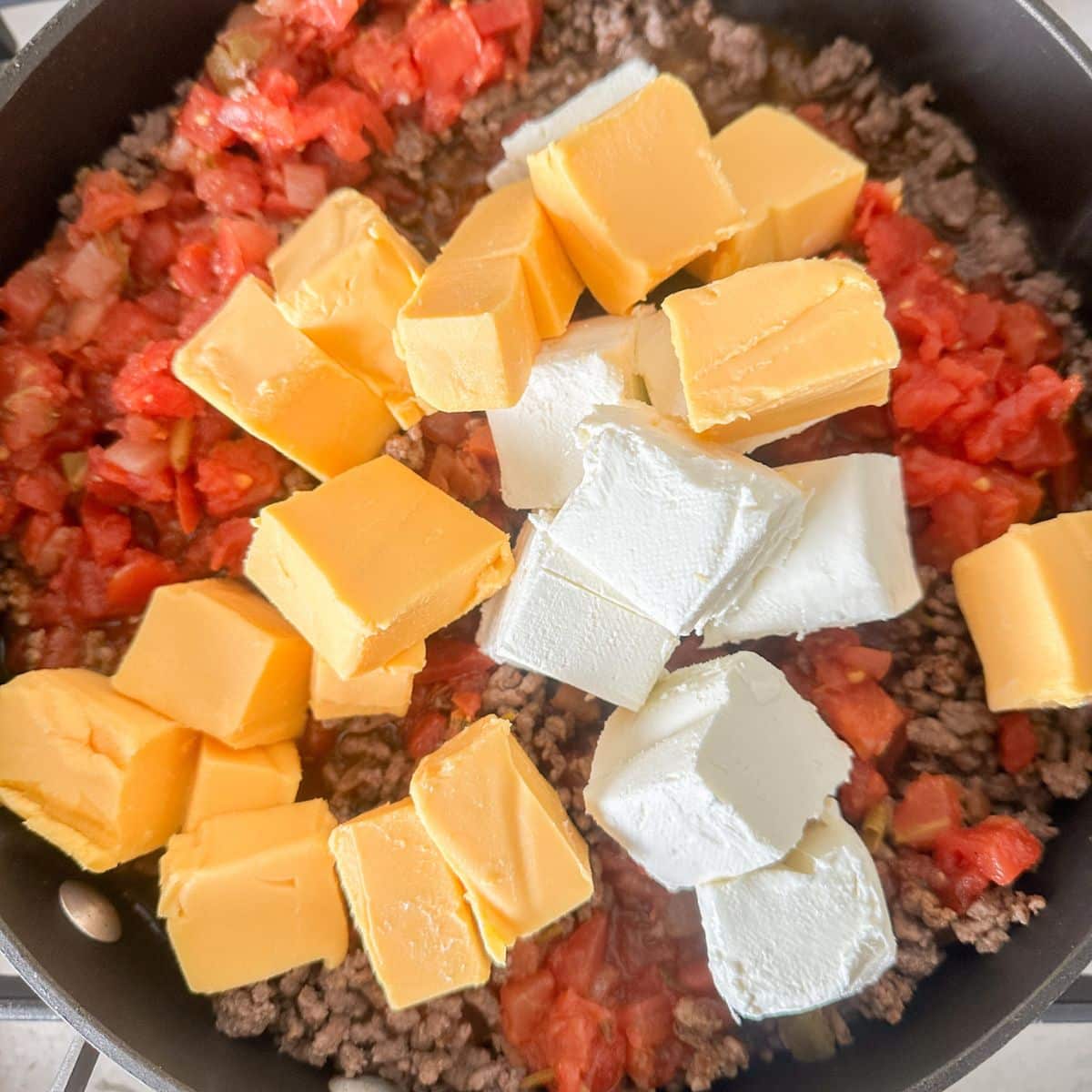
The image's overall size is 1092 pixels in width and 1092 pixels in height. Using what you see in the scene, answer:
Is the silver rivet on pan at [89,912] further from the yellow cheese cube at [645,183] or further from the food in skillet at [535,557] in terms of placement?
the yellow cheese cube at [645,183]

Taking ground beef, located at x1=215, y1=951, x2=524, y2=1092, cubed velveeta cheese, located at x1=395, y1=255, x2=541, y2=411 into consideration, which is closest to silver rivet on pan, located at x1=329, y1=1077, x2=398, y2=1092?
ground beef, located at x1=215, y1=951, x2=524, y2=1092

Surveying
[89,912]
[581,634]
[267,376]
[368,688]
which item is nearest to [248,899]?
[89,912]

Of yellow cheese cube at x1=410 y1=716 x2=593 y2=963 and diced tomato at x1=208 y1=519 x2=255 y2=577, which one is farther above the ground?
diced tomato at x1=208 y1=519 x2=255 y2=577

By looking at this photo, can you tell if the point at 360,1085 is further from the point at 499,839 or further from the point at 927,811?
the point at 927,811

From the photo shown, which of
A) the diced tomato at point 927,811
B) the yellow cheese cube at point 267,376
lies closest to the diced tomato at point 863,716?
the diced tomato at point 927,811

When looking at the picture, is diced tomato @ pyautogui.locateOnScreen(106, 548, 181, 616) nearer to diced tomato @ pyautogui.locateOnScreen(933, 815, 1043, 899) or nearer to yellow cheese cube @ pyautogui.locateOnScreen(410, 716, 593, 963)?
yellow cheese cube @ pyautogui.locateOnScreen(410, 716, 593, 963)

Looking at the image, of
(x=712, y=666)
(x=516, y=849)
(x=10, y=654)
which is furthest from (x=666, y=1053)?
(x=10, y=654)

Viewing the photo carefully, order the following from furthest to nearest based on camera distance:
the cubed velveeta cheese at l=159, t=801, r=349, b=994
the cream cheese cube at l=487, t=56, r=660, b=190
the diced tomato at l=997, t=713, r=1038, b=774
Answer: the cream cheese cube at l=487, t=56, r=660, b=190
the diced tomato at l=997, t=713, r=1038, b=774
the cubed velveeta cheese at l=159, t=801, r=349, b=994
